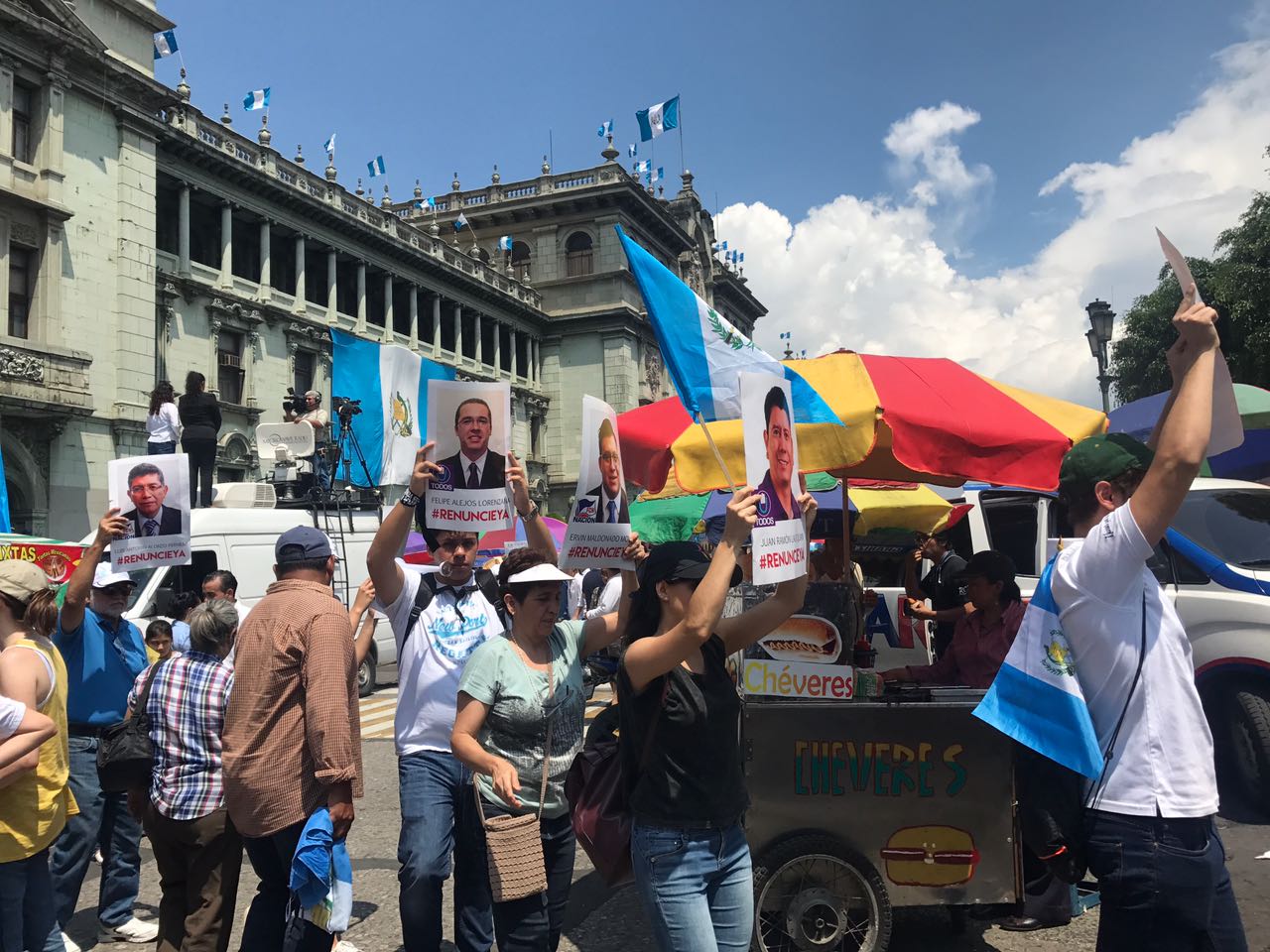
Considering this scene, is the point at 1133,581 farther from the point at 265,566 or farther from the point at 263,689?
the point at 265,566

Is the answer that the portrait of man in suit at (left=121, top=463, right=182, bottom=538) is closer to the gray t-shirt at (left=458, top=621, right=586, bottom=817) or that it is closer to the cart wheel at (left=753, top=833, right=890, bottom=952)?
the gray t-shirt at (left=458, top=621, right=586, bottom=817)

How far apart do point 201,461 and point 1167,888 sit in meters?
15.1

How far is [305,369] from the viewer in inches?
1240

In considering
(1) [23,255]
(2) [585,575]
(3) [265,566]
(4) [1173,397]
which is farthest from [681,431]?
(1) [23,255]

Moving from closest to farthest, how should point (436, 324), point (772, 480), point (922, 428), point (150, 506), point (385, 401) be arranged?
point (772, 480)
point (922, 428)
point (385, 401)
point (150, 506)
point (436, 324)

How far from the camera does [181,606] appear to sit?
8398 millimetres

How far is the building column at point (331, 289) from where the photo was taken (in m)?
32.9

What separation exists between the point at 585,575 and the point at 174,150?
21536mm

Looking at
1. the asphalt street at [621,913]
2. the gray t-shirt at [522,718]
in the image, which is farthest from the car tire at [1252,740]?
the gray t-shirt at [522,718]

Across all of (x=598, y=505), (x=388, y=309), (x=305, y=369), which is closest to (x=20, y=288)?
(x=305, y=369)

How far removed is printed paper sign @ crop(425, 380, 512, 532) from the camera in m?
4.11

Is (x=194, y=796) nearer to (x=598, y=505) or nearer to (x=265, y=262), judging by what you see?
(x=598, y=505)

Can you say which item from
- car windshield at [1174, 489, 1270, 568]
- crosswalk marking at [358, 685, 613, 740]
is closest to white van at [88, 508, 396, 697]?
crosswalk marking at [358, 685, 613, 740]

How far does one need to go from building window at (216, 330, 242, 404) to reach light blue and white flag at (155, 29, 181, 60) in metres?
7.65
